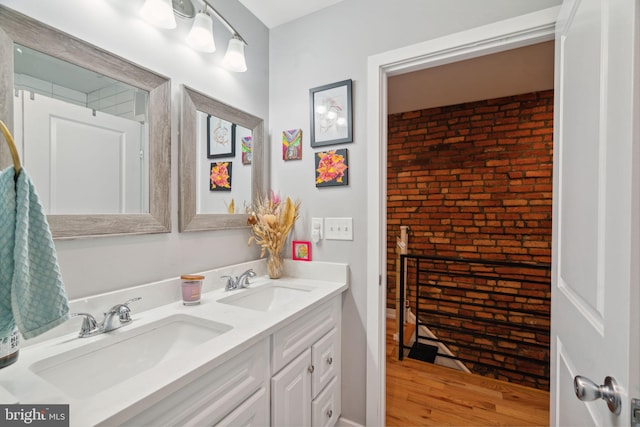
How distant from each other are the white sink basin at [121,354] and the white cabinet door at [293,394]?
1.02 feet

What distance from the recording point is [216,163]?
148 cm

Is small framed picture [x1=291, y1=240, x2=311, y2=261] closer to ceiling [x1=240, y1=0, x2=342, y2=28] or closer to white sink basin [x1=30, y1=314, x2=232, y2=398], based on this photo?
white sink basin [x1=30, y1=314, x2=232, y2=398]

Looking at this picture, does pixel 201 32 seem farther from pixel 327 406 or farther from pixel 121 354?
pixel 327 406

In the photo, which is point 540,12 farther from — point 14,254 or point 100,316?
point 100,316

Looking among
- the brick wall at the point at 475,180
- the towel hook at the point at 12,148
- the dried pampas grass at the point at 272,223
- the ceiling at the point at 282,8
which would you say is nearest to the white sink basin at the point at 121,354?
the towel hook at the point at 12,148

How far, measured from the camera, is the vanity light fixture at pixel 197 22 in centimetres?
110

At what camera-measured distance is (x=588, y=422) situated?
2.24ft

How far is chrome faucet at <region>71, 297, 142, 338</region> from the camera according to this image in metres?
0.91

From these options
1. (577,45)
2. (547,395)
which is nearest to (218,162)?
(577,45)

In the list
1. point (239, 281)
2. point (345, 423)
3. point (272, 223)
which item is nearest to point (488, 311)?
point (345, 423)

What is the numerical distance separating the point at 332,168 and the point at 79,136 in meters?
1.10

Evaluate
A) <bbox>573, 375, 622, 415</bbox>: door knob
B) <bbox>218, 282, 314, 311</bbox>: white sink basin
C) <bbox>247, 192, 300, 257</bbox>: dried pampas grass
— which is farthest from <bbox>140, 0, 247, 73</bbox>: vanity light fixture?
<bbox>573, 375, 622, 415</bbox>: door knob

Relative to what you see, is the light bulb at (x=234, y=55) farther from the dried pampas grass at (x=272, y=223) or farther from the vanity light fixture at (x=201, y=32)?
the dried pampas grass at (x=272, y=223)

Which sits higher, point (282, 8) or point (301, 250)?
point (282, 8)
